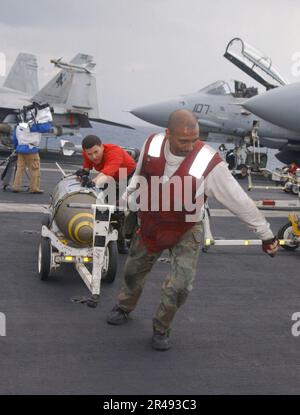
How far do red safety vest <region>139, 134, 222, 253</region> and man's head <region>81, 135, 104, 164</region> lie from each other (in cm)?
199

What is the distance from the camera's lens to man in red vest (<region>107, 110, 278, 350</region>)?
4.29 meters

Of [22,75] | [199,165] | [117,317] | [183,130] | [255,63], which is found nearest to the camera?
[183,130]

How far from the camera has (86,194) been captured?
650cm

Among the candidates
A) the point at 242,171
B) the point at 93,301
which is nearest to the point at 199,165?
the point at 93,301

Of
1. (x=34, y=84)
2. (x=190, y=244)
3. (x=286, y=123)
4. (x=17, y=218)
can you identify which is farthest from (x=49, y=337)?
(x=34, y=84)

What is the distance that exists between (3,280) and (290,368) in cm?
320

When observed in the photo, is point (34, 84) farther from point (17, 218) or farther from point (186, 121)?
point (186, 121)

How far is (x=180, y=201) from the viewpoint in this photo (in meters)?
4.36

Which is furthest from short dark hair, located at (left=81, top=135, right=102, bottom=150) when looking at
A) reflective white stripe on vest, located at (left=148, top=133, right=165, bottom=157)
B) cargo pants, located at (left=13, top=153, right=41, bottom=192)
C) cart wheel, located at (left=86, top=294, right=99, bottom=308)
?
cargo pants, located at (left=13, top=153, right=41, bottom=192)

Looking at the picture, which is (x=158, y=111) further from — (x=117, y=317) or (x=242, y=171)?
(x=117, y=317)

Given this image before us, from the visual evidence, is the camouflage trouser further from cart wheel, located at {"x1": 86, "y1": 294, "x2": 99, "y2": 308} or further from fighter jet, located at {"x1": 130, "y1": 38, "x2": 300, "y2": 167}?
fighter jet, located at {"x1": 130, "y1": 38, "x2": 300, "y2": 167}

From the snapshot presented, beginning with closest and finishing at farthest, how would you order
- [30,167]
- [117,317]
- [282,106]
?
[117,317], [30,167], [282,106]

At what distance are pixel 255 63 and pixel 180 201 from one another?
15253 millimetres

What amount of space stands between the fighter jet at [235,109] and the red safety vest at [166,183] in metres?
14.3
